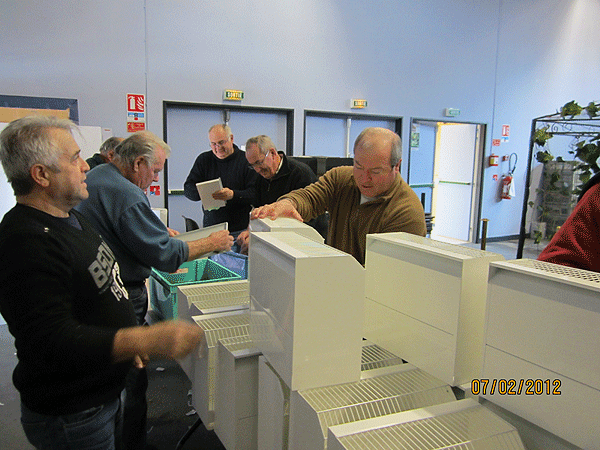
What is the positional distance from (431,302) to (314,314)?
0.33m

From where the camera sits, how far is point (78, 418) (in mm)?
1138

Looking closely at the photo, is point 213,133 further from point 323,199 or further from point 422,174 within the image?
point 422,174

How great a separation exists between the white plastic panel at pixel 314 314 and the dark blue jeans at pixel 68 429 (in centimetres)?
50

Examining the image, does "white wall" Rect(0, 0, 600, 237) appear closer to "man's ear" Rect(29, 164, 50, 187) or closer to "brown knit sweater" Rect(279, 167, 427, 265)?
"brown knit sweater" Rect(279, 167, 427, 265)

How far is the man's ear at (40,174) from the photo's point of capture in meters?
1.05

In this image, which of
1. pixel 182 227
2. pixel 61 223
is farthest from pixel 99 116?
pixel 61 223

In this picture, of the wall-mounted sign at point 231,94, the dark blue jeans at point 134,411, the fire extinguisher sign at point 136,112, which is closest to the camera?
the dark blue jeans at point 134,411

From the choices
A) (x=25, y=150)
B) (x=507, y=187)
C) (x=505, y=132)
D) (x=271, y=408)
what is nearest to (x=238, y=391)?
(x=271, y=408)

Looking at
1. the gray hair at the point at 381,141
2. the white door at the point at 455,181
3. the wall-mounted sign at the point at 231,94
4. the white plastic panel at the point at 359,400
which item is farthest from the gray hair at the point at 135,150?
the white door at the point at 455,181

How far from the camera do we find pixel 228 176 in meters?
3.83

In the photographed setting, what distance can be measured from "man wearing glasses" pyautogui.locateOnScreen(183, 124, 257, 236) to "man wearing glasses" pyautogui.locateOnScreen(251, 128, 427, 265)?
1.66 metres

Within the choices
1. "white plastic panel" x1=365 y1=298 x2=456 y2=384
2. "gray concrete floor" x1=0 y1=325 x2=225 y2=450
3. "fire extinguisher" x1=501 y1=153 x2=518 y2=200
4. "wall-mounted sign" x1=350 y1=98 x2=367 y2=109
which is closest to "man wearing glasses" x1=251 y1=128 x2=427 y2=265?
"white plastic panel" x1=365 y1=298 x2=456 y2=384

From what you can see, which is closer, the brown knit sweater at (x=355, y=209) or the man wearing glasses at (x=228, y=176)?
the brown knit sweater at (x=355, y=209)
